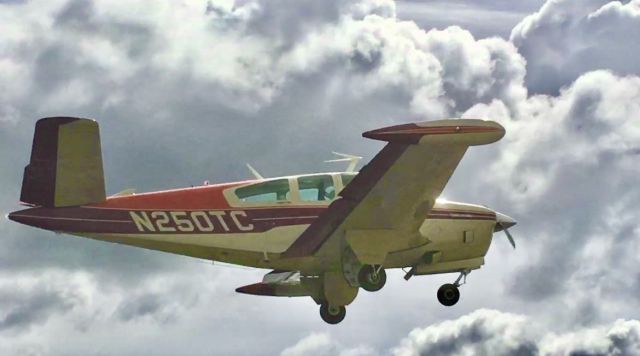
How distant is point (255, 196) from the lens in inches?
1249

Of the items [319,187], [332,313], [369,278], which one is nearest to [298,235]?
[319,187]

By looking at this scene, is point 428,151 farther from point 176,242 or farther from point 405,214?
point 176,242

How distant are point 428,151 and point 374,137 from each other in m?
1.66

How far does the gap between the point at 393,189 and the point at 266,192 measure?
11.0 feet

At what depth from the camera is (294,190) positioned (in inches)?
1246

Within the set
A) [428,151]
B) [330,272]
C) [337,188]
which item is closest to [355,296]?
[330,272]

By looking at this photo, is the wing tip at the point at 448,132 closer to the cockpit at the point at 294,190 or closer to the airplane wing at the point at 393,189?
the airplane wing at the point at 393,189

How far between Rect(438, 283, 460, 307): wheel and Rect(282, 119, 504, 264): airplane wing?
254cm

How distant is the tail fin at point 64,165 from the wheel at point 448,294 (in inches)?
357

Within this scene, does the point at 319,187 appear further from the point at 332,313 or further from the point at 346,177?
the point at 332,313

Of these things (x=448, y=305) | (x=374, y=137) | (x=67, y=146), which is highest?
(x=67, y=146)

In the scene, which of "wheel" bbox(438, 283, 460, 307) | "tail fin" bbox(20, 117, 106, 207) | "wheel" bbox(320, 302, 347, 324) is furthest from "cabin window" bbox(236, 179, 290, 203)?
"wheel" bbox(438, 283, 460, 307)

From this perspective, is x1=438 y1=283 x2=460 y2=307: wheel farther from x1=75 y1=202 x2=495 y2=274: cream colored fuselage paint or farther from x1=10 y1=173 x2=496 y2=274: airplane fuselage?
x1=10 y1=173 x2=496 y2=274: airplane fuselage

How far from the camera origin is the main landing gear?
33.1 m
